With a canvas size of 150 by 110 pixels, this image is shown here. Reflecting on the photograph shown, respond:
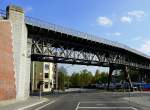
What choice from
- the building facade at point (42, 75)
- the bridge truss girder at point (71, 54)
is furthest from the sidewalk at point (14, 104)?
the building facade at point (42, 75)

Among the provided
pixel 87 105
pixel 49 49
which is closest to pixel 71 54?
pixel 49 49

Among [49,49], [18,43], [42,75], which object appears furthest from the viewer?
[42,75]

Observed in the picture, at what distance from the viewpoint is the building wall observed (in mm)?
38969

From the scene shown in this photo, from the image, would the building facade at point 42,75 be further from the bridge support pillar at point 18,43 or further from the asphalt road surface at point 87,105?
the asphalt road surface at point 87,105

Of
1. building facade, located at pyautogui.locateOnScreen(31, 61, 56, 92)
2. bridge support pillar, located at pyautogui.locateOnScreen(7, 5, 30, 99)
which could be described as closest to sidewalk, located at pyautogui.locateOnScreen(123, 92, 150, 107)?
bridge support pillar, located at pyautogui.locateOnScreen(7, 5, 30, 99)

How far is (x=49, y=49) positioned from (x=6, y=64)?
2747 cm

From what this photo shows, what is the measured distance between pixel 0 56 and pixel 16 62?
9011 millimetres

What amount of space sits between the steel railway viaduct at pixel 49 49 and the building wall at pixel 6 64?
12.1 inches

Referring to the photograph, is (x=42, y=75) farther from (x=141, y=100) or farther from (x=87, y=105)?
(x=87, y=105)

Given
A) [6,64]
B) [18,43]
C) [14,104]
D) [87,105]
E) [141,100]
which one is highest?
[18,43]

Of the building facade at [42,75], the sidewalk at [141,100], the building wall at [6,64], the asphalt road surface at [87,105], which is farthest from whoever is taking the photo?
the building facade at [42,75]

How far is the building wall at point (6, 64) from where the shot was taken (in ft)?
128

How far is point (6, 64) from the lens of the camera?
41.0 metres

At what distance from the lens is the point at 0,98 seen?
1479 inches
